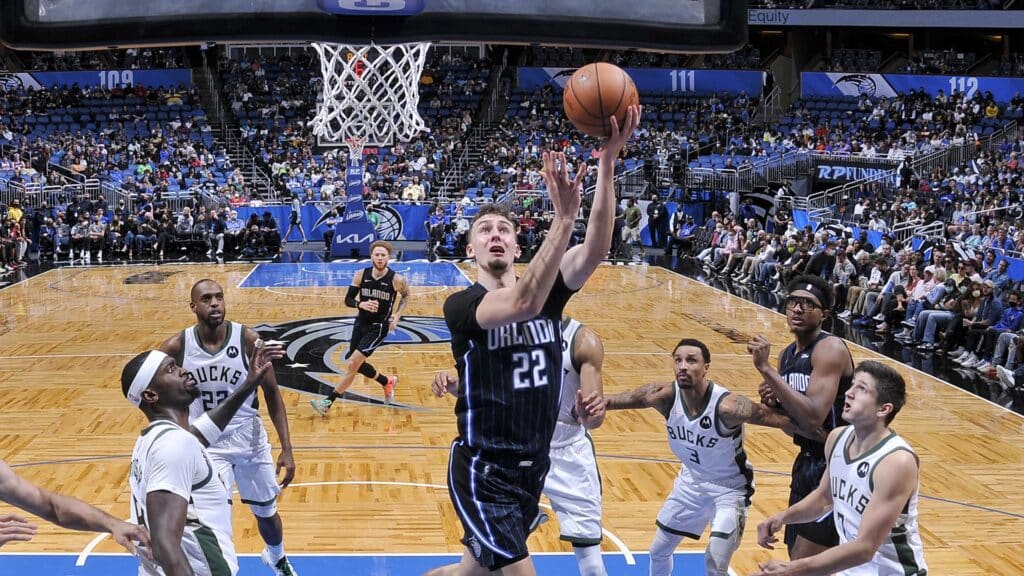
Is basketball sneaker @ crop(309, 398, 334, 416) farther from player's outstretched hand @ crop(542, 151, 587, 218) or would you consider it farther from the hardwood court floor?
player's outstretched hand @ crop(542, 151, 587, 218)

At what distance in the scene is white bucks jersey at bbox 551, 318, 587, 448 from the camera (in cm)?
511

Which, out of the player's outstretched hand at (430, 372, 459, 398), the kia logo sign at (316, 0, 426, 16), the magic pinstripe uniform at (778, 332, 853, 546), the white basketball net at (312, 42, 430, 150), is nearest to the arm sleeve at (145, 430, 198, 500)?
the player's outstretched hand at (430, 372, 459, 398)

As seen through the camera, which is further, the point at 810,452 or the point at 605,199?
the point at 810,452

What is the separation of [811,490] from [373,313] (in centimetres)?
525

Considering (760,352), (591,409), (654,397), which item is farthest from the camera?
(654,397)

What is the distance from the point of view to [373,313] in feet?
30.7

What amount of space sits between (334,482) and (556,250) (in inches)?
176

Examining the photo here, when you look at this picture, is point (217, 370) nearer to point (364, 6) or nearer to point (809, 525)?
point (364, 6)

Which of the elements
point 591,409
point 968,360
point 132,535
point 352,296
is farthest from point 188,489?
point 968,360

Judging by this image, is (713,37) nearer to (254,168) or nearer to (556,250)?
(556,250)

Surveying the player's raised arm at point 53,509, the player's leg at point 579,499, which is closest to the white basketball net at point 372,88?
the player's leg at point 579,499

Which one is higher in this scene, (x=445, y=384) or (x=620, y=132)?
(x=620, y=132)

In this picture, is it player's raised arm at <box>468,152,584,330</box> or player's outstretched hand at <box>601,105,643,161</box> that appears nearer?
player's raised arm at <box>468,152,584,330</box>

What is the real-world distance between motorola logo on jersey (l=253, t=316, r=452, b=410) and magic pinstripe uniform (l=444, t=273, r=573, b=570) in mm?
5986
